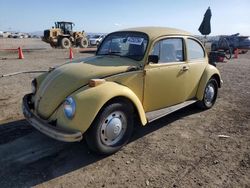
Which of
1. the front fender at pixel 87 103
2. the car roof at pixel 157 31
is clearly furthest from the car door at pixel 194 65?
the front fender at pixel 87 103

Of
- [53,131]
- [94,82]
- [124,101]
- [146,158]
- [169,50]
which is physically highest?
[169,50]

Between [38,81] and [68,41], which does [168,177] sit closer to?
[38,81]

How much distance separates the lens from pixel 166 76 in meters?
4.95

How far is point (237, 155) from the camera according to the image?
420 cm

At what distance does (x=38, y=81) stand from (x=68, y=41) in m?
21.8

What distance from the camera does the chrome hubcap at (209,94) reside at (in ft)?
20.6

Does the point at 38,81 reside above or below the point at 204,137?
above

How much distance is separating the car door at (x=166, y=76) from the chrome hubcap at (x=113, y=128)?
688mm

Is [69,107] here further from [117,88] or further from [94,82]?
[117,88]

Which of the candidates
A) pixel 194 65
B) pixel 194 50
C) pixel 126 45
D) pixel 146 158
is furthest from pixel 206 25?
pixel 146 158

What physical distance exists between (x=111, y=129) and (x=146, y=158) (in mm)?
702

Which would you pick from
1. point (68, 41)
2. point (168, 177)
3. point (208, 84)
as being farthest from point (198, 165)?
point (68, 41)

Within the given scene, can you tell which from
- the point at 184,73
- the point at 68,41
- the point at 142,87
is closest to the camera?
the point at 142,87

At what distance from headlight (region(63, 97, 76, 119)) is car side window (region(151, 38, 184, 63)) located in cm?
183
